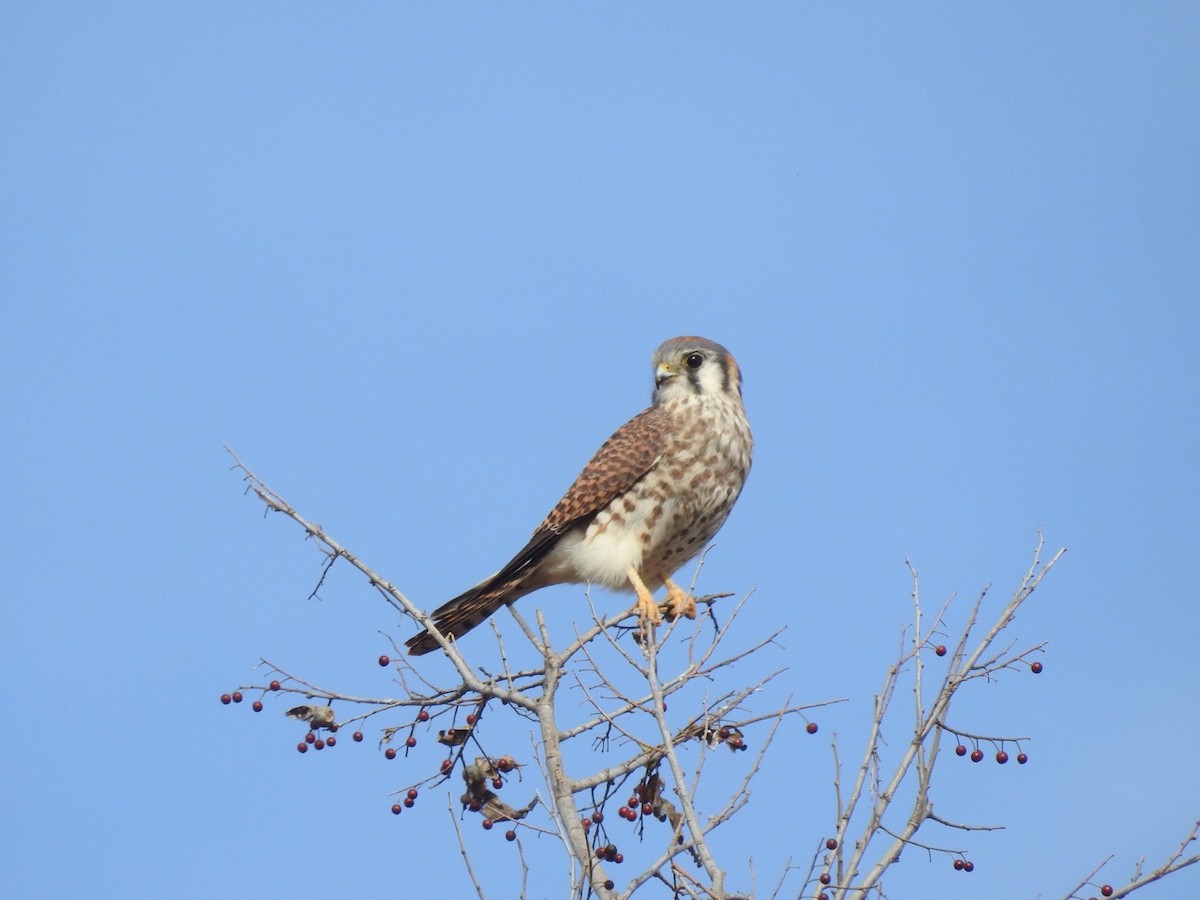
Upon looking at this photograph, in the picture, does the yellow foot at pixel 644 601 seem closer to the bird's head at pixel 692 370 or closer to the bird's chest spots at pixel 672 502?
the bird's chest spots at pixel 672 502

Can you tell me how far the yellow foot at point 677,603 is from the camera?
17.7ft

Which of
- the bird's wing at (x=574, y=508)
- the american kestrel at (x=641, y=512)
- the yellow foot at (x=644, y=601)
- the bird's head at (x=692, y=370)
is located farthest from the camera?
the bird's head at (x=692, y=370)

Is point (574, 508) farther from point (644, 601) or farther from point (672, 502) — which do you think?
point (644, 601)

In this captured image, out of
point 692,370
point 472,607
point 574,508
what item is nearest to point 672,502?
point 574,508

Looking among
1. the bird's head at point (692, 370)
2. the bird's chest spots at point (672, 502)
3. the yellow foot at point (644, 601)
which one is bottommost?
the yellow foot at point (644, 601)

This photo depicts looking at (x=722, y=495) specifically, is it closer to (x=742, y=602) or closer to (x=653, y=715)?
(x=742, y=602)

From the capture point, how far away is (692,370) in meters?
5.95

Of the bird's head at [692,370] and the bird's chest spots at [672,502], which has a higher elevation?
the bird's head at [692,370]

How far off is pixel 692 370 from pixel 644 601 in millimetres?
1079

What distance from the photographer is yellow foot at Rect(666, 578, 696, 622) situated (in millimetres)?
5395

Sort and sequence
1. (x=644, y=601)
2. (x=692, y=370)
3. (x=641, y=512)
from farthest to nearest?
(x=692, y=370) < (x=641, y=512) < (x=644, y=601)

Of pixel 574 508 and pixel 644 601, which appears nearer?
pixel 644 601

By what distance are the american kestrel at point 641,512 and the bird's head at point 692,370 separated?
15 centimetres

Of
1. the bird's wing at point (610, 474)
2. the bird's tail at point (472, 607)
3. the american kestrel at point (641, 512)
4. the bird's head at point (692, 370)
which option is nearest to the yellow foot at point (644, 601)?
the american kestrel at point (641, 512)
